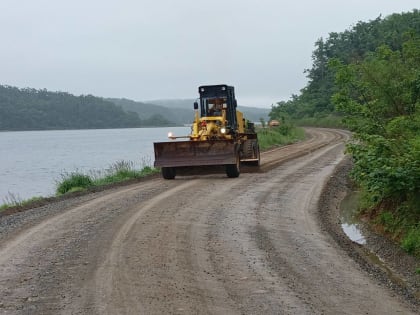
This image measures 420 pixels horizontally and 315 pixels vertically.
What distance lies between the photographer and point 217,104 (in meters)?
22.4

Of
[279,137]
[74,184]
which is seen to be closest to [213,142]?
[74,184]

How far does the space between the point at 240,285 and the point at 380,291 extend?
1.71 meters

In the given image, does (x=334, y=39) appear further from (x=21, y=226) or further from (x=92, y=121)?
(x=21, y=226)

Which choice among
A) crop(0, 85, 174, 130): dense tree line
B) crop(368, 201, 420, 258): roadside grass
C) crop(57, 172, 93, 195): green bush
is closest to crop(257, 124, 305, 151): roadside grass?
crop(57, 172, 93, 195): green bush

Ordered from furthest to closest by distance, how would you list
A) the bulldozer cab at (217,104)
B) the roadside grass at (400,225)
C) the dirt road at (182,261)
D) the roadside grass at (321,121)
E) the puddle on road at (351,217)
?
the roadside grass at (321,121) < the bulldozer cab at (217,104) < the puddle on road at (351,217) < the roadside grass at (400,225) < the dirt road at (182,261)

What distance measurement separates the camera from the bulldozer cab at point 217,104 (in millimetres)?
22172

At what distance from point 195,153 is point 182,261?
38.2 ft

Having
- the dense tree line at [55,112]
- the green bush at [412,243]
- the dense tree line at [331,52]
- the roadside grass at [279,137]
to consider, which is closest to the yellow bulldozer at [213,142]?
the green bush at [412,243]

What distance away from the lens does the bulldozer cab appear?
72.7 ft

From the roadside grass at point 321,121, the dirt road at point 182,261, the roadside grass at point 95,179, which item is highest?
the dirt road at point 182,261

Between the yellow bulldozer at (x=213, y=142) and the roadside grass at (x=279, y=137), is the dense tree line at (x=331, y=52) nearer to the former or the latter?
the roadside grass at (x=279, y=137)

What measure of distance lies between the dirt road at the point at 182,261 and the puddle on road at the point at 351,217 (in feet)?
2.22

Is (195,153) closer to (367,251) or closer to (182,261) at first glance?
(367,251)

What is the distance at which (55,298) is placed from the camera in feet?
23.1
